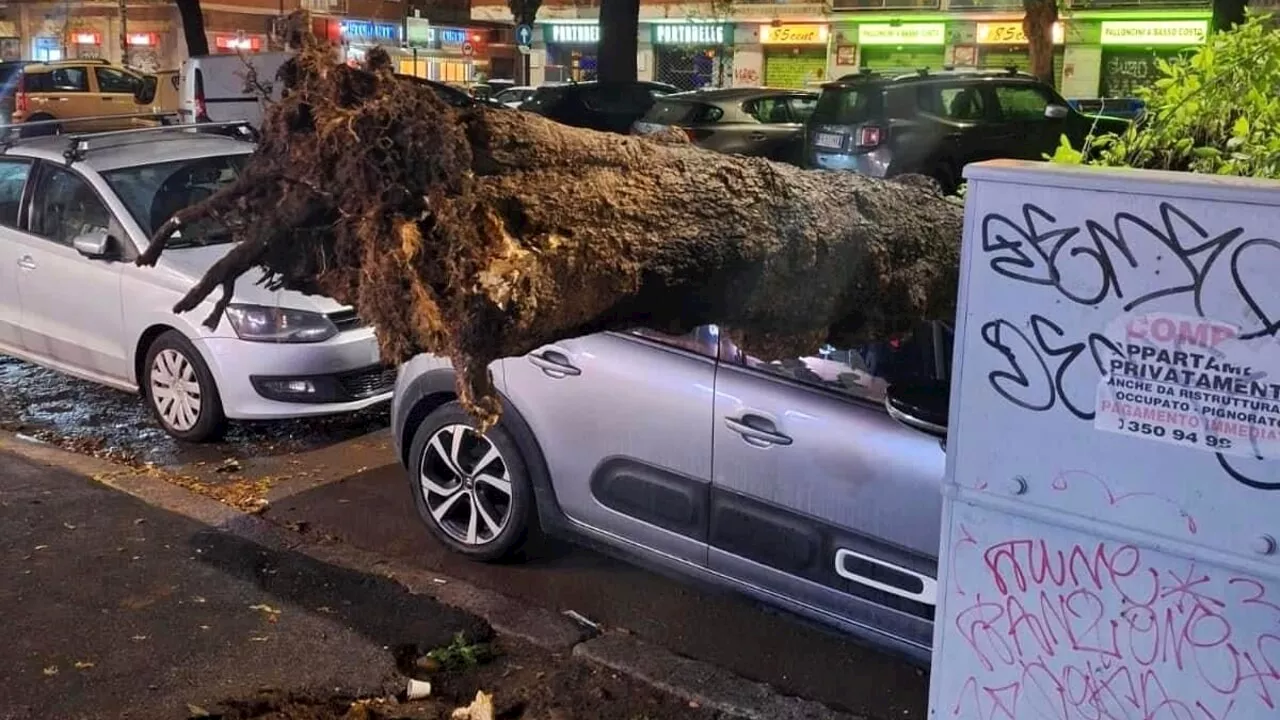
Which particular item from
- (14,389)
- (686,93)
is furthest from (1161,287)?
(686,93)

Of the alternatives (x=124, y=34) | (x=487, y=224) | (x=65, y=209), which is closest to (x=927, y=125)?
(x=65, y=209)

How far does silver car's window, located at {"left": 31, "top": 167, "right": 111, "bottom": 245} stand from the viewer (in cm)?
749

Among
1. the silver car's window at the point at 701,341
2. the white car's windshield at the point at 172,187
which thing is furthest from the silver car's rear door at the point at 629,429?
the white car's windshield at the point at 172,187

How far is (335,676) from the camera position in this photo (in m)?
4.29

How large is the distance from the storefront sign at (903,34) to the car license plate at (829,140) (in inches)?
817

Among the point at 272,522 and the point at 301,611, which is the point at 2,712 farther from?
the point at 272,522

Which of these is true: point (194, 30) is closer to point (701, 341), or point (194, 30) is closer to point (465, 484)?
point (465, 484)

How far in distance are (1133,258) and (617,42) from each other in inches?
707

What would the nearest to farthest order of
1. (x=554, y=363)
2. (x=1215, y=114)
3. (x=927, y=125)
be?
(x=1215, y=114)
(x=554, y=363)
(x=927, y=125)

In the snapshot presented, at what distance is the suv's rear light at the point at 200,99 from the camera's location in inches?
661

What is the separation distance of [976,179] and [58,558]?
4372 millimetres

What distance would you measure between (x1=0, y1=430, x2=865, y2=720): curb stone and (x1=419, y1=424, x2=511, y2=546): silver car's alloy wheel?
0.27 meters

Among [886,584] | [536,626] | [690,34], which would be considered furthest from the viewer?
[690,34]

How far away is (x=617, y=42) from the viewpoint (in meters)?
19.5
